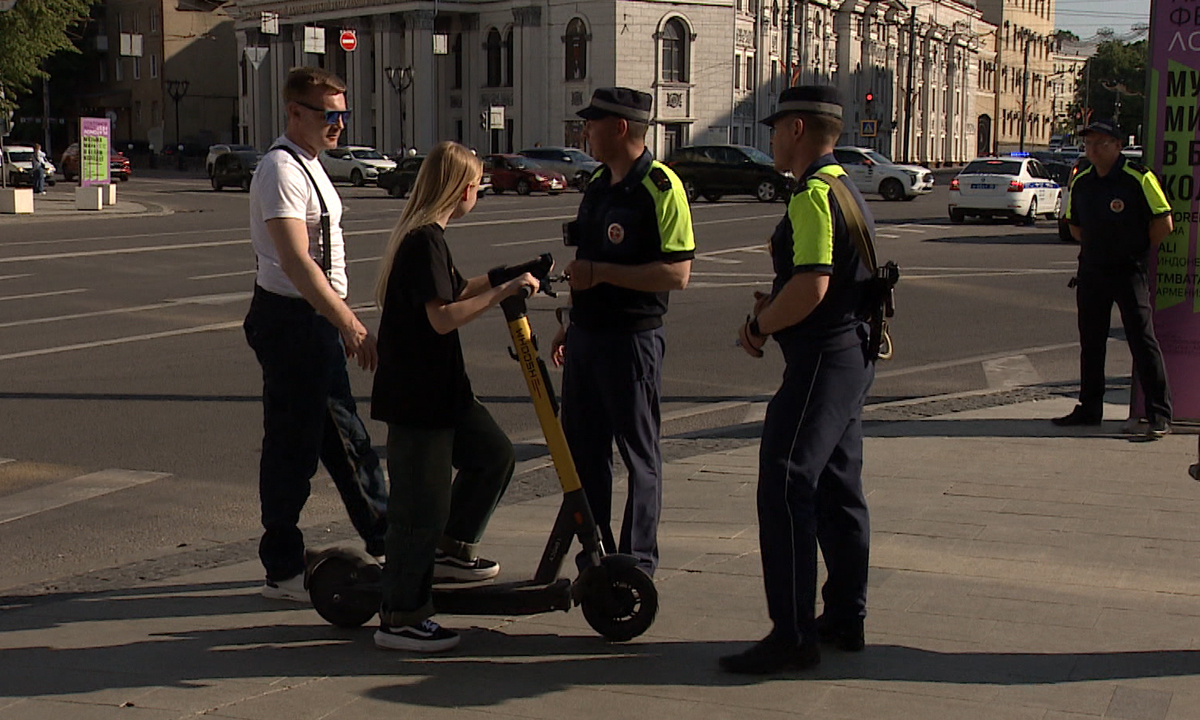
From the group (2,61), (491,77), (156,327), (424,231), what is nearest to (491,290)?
(424,231)

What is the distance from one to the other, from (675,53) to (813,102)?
70581mm

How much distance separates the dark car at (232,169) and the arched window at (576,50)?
24689mm

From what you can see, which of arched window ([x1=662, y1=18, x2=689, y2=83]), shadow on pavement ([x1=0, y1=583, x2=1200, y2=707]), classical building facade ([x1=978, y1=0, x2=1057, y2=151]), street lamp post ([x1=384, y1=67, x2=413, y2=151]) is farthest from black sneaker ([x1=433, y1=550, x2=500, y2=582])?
classical building facade ([x1=978, y1=0, x2=1057, y2=151])

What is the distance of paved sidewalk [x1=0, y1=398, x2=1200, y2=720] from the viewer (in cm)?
434

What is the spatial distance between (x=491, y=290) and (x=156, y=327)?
10.1 metres

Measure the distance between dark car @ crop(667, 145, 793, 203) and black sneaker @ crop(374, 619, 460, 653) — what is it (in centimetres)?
3821

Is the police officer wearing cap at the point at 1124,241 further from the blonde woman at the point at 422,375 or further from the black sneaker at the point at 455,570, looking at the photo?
the blonde woman at the point at 422,375

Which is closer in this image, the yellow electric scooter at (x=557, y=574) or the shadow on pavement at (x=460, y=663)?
→ the shadow on pavement at (x=460, y=663)

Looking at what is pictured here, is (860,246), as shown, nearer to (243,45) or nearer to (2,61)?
(2,61)

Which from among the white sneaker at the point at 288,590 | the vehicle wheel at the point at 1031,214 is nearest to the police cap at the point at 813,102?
the white sneaker at the point at 288,590

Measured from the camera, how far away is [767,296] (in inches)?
186

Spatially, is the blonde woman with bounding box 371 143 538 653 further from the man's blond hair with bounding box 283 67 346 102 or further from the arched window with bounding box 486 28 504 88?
the arched window with bounding box 486 28 504 88

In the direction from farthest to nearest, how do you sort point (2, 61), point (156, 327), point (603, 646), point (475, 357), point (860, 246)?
1. point (2, 61)
2. point (156, 327)
3. point (475, 357)
4. point (603, 646)
5. point (860, 246)

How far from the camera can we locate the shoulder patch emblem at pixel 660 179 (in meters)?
5.14
